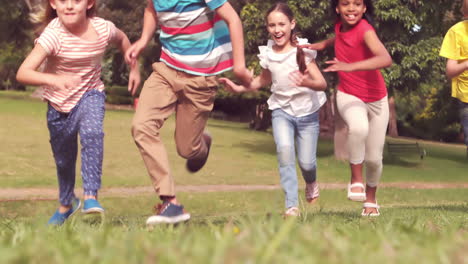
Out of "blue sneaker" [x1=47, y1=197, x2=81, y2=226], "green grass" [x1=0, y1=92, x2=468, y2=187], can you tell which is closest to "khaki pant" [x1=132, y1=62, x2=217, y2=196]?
"blue sneaker" [x1=47, y1=197, x2=81, y2=226]

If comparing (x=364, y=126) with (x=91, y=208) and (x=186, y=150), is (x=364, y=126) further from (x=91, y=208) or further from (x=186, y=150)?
(x=91, y=208)

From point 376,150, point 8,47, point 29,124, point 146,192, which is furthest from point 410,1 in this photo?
point 8,47

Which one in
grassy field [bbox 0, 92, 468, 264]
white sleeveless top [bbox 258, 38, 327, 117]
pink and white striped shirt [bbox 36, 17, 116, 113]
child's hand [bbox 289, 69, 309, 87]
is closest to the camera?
grassy field [bbox 0, 92, 468, 264]

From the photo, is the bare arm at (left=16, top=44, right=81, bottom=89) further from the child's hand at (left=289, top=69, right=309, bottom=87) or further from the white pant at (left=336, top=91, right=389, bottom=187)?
the white pant at (left=336, top=91, right=389, bottom=187)

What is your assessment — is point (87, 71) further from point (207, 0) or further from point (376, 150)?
point (376, 150)

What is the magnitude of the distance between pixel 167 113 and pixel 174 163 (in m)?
16.7

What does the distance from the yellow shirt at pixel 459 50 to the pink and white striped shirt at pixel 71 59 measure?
11.0 ft

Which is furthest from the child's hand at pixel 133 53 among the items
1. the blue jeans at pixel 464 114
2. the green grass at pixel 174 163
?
the green grass at pixel 174 163

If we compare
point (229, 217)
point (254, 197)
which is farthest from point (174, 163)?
point (229, 217)

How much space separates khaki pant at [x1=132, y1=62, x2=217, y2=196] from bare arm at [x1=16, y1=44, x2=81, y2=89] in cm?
60

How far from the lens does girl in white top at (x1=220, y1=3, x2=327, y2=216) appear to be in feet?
25.7

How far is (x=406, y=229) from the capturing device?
4023 millimetres

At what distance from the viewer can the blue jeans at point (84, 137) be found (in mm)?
6676

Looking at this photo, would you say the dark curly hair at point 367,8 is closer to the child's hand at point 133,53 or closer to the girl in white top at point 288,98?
the girl in white top at point 288,98
